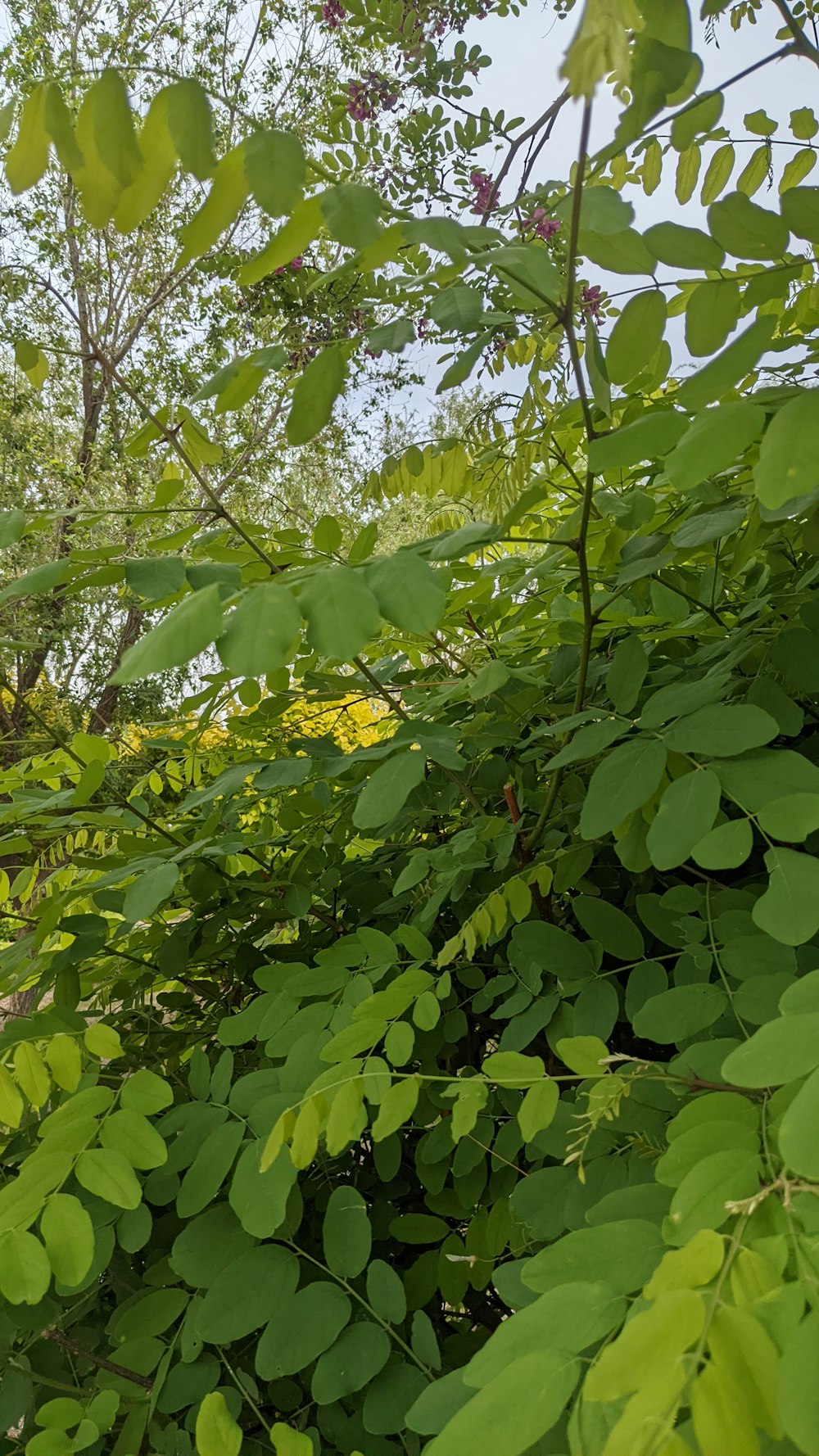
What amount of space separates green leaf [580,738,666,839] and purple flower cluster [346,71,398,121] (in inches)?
110

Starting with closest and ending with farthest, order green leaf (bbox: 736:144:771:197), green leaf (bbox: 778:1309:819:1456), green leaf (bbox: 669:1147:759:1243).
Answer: green leaf (bbox: 778:1309:819:1456) → green leaf (bbox: 669:1147:759:1243) → green leaf (bbox: 736:144:771:197)

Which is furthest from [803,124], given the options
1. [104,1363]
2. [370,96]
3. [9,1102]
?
[370,96]

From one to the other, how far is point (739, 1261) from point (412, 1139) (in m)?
0.58

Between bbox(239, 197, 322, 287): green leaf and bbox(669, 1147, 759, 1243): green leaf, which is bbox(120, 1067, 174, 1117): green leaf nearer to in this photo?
bbox(669, 1147, 759, 1243): green leaf

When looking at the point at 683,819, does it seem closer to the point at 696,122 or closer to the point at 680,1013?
the point at 680,1013

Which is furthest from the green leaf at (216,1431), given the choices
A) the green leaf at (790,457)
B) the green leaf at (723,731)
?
the green leaf at (790,457)

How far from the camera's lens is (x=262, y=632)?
0.40 meters

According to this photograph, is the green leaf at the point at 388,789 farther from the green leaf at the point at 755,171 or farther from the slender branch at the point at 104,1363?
the green leaf at the point at 755,171

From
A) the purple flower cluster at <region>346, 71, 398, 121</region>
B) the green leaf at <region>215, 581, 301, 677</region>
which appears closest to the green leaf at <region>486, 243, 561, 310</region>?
the green leaf at <region>215, 581, 301, 677</region>

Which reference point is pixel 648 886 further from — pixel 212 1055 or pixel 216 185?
pixel 216 185

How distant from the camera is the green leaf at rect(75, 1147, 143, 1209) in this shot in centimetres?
49

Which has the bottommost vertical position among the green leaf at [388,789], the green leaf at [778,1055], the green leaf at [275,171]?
the green leaf at [778,1055]

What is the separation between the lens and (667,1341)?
0.23 metres

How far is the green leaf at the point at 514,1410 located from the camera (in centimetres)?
25
